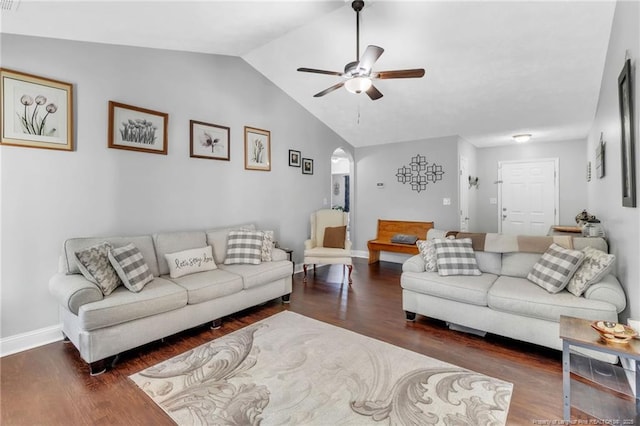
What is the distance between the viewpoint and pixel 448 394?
1.97 m

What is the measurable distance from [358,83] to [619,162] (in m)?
2.27

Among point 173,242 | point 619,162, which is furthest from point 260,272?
point 619,162

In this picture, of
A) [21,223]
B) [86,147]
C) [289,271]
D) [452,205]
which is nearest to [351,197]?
[452,205]

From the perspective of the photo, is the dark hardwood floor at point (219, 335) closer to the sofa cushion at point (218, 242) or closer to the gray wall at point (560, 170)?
the sofa cushion at point (218, 242)

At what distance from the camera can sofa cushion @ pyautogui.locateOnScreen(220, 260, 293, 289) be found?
325 cm

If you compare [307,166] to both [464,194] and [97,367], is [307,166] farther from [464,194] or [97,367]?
[97,367]

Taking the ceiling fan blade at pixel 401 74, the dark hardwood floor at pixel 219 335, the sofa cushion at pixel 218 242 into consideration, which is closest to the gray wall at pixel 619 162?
the dark hardwood floor at pixel 219 335

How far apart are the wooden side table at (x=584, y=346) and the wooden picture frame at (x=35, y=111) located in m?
4.16

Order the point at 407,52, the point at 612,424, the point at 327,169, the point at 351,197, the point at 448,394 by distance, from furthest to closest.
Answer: the point at 351,197 → the point at 327,169 → the point at 407,52 → the point at 448,394 → the point at 612,424

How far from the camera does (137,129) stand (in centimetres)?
328

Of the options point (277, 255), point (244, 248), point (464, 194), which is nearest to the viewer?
point (244, 248)

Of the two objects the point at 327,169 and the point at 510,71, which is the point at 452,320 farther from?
the point at 327,169

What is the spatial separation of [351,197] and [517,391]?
500 cm

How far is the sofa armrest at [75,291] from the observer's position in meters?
2.22
